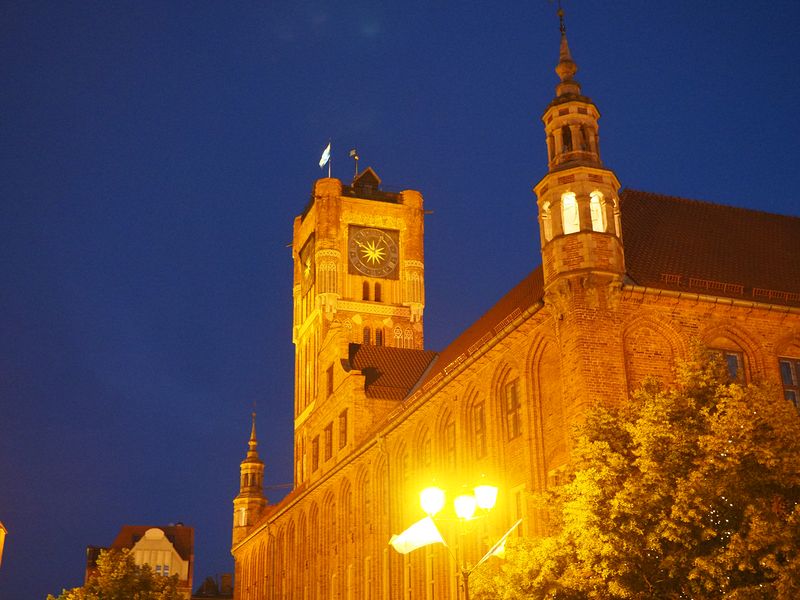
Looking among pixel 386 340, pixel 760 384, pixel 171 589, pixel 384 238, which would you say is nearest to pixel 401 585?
pixel 171 589

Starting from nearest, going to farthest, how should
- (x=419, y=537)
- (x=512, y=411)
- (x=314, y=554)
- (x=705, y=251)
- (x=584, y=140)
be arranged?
(x=419, y=537)
(x=584, y=140)
(x=705, y=251)
(x=512, y=411)
(x=314, y=554)

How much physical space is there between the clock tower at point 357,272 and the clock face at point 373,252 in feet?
0.27

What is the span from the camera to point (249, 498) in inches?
3506

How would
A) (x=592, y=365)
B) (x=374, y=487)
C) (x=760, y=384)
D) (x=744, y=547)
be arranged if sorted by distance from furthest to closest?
(x=374, y=487), (x=592, y=365), (x=760, y=384), (x=744, y=547)

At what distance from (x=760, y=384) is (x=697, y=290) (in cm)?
895

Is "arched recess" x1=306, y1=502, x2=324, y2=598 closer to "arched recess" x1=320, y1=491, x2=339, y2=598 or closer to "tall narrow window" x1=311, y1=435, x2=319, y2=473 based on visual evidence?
"arched recess" x1=320, y1=491, x2=339, y2=598

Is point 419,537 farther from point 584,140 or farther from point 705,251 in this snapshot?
point 705,251

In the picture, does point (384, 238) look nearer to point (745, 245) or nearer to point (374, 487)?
point (374, 487)

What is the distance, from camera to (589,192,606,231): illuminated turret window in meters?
31.5

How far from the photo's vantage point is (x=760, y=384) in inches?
877

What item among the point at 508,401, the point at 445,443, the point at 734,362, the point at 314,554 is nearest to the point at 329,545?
the point at 314,554

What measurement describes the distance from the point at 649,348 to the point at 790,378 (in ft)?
15.3

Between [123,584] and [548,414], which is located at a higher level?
[548,414]

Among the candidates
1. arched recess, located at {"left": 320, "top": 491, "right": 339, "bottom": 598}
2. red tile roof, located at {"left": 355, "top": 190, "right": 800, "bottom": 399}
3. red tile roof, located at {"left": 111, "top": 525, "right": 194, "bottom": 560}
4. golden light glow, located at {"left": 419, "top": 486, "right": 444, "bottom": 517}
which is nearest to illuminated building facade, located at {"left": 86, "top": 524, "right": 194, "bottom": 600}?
red tile roof, located at {"left": 111, "top": 525, "right": 194, "bottom": 560}
